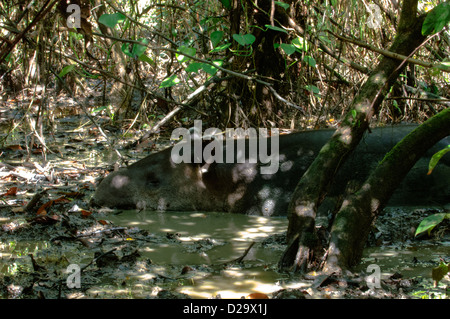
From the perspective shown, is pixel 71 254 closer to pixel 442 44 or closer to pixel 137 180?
pixel 137 180

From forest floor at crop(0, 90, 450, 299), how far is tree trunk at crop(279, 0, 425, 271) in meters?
0.21

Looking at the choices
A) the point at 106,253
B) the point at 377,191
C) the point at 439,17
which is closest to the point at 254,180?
the point at 377,191

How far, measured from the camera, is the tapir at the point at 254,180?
16.8ft

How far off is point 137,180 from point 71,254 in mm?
1838

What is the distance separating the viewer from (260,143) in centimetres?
565

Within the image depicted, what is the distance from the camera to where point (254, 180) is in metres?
5.51

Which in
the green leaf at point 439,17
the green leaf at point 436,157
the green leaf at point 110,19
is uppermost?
the green leaf at point 110,19

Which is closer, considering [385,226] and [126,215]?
[385,226]

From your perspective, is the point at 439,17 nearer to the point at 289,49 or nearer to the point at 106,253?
the point at 106,253

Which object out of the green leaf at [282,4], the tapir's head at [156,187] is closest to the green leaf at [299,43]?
the green leaf at [282,4]

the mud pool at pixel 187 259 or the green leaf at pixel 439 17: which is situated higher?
the green leaf at pixel 439 17

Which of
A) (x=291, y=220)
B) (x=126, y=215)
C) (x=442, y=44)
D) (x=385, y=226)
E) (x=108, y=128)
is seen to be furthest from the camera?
(x=108, y=128)

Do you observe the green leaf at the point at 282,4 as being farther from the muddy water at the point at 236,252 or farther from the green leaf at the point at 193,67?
the muddy water at the point at 236,252
